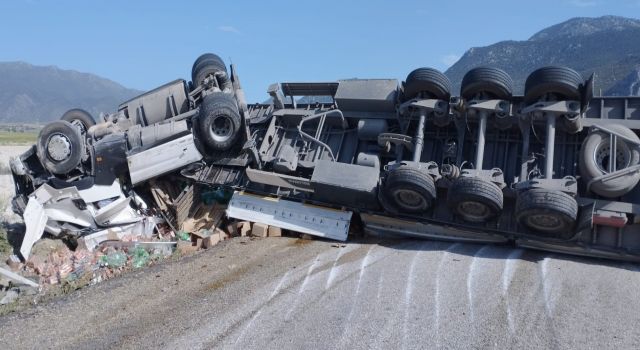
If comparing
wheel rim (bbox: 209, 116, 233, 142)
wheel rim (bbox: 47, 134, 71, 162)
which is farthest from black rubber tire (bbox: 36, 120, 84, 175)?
wheel rim (bbox: 209, 116, 233, 142)

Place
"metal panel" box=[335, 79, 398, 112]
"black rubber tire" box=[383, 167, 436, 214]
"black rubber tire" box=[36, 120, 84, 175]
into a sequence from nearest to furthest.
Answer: "black rubber tire" box=[383, 167, 436, 214], "black rubber tire" box=[36, 120, 84, 175], "metal panel" box=[335, 79, 398, 112]

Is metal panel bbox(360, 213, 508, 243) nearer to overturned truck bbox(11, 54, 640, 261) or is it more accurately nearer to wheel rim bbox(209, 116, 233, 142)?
overturned truck bbox(11, 54, 640, 261)

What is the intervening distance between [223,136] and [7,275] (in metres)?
3.60

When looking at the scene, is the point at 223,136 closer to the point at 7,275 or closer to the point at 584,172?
the point at 7,275

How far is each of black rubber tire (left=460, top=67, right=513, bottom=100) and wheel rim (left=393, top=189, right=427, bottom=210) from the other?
5.14 feet

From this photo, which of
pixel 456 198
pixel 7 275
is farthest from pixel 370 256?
pixel 7 275

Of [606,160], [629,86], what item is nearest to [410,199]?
[606,160]

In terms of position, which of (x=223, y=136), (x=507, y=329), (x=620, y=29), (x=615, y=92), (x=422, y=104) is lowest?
(x=507, y=329)

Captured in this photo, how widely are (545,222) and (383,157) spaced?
104 inches

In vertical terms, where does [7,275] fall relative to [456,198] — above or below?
below

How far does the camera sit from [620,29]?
52469 millimetres

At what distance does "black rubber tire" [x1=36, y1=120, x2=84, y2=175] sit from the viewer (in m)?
7.88

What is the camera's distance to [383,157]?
326 inches

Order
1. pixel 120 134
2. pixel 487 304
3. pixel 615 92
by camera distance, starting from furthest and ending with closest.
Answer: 1. pixel 615 92
2. pixel 120 134
3. pixel 487 304
